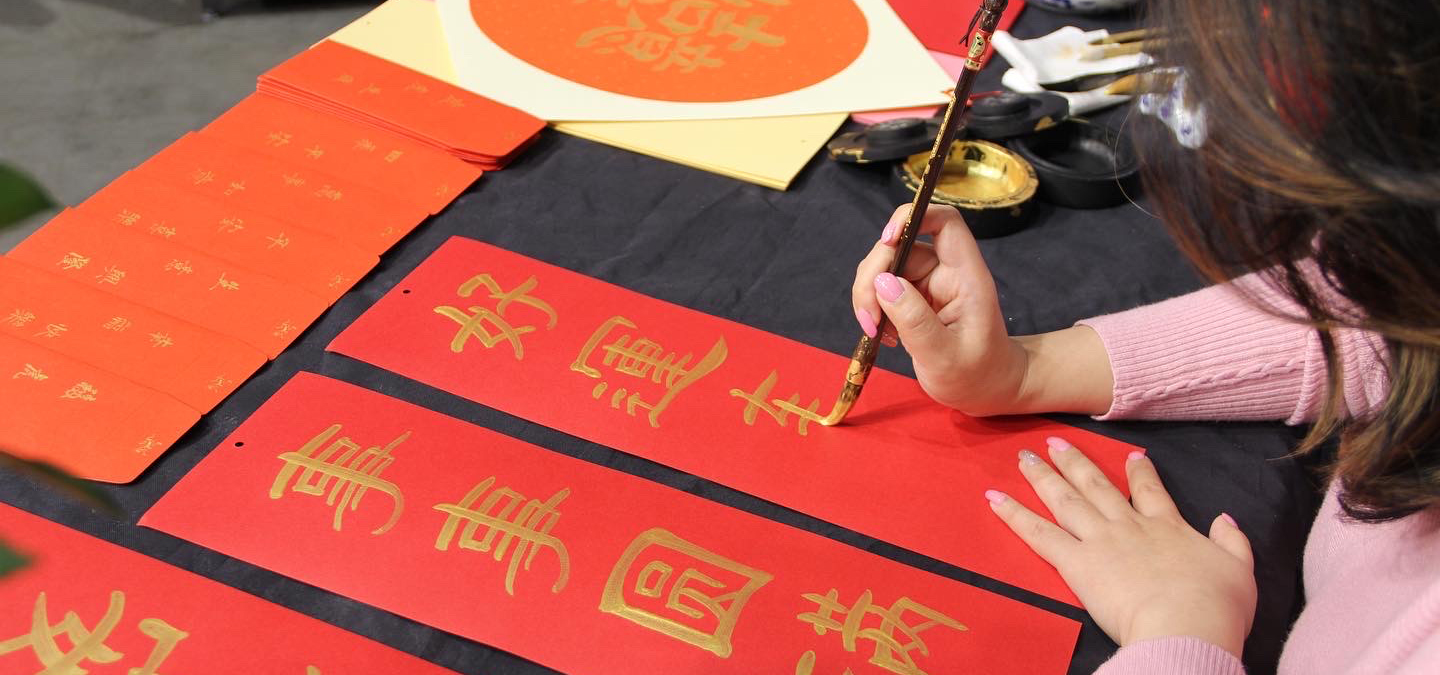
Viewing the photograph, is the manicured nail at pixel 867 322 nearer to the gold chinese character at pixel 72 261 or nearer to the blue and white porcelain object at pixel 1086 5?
the gold chinese character at pixel 72 261

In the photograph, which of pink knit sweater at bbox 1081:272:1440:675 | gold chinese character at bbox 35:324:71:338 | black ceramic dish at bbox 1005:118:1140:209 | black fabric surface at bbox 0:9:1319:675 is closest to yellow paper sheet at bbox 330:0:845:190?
black fabric surface at bbox 0:9:1319:675

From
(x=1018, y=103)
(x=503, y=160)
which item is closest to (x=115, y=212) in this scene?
(x=503, y=160)

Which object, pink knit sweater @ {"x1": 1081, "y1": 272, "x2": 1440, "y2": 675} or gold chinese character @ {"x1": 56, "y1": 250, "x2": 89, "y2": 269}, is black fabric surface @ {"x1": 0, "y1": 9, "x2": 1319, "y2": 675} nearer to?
pink knit sweater @ {"x1": 1081, "y1": 272, "x2": 1440, "y2": 675}

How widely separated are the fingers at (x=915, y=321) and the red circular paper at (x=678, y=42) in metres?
0.37

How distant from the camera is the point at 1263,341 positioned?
0.75 m

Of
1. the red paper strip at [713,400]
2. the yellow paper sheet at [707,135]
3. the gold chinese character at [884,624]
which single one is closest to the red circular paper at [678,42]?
the yellow paper sheet at [707,135]

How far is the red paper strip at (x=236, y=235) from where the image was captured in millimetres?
776

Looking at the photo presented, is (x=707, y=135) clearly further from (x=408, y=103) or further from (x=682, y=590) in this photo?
(x=682, y=590)

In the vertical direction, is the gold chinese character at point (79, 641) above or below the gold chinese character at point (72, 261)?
below

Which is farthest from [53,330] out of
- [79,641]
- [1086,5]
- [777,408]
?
[1086,5]

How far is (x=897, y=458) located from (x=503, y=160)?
1.35 ft

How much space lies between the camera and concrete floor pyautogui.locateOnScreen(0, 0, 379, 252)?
1.55m

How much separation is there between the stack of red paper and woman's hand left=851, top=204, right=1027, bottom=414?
13.9 inches

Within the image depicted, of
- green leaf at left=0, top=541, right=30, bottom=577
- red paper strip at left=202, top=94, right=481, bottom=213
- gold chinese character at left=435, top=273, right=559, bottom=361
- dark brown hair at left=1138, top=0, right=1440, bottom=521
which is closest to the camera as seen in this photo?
green leaf at left=0, top=541, right=30, bottom=577
